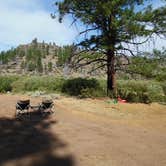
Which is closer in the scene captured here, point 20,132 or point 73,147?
point 73,147

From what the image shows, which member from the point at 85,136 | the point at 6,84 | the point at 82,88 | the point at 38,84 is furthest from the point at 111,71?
the point at 6,84

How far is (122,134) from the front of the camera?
36.1 ft

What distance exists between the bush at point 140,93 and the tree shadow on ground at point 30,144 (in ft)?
23.1

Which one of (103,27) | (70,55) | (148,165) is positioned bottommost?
(148,165)

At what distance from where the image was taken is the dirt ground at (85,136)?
8.27m

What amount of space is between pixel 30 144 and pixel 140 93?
10.7 metres

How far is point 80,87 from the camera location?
20672mm

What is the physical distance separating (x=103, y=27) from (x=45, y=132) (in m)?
9.86

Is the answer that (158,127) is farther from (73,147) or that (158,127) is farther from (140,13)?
(140,13)

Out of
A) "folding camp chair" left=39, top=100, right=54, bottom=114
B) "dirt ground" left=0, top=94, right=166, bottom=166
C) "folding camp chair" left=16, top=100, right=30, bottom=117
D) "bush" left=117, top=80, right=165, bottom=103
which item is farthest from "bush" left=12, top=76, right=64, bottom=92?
"folding camp chair" left=16, top=100, right=30, bottom=117

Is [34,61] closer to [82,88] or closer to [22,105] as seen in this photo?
[82,88]

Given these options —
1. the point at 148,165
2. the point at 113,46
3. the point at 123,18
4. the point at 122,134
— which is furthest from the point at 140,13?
the point at 148,165

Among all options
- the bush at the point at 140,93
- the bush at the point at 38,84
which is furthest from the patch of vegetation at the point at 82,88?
the bush at the point at 140,93

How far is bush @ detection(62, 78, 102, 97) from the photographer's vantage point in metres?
19.2
